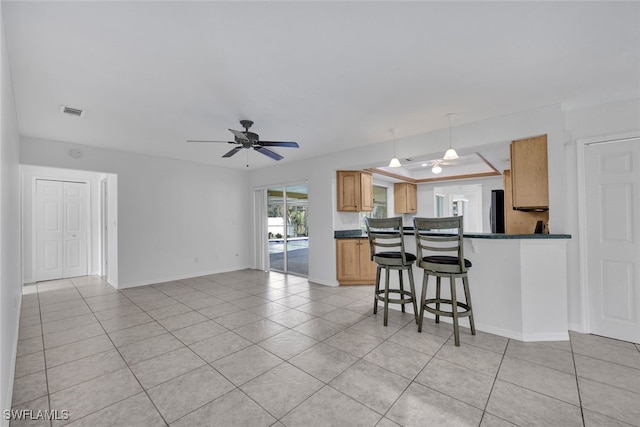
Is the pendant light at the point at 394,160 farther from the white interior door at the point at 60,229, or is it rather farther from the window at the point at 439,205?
the white interior door at the point at 60,229

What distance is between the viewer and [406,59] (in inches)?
82.8

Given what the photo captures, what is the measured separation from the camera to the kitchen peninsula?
277 centimetres

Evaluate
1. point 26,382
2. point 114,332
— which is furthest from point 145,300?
point 26,382

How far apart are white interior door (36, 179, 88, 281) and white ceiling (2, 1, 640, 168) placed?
10.1ft

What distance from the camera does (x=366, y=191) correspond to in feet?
17.6

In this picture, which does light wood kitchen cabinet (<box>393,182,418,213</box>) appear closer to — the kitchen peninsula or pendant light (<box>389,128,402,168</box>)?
pendant light (<box>389,128,402,168</box>)

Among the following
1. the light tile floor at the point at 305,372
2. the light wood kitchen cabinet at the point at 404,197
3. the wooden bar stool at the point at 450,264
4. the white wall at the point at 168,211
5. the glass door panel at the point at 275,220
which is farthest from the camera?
the light wood kitchen cabinet at the point at 404,197

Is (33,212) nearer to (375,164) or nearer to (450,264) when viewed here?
(375,164)

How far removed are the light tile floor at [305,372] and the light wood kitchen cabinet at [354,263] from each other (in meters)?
1.35

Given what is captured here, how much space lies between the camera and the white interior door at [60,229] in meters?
5.53

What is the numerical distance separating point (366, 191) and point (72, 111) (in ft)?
14.4

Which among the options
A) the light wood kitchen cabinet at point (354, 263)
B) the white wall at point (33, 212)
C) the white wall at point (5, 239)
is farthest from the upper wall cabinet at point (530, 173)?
the white wall at point (33, 212)

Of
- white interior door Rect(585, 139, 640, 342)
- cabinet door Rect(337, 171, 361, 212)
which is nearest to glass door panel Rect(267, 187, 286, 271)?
cabinet door Rect(337, 171, 361, 212)

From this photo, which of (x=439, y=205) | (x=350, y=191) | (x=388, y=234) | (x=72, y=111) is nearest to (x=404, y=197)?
(x=439, y=205)
